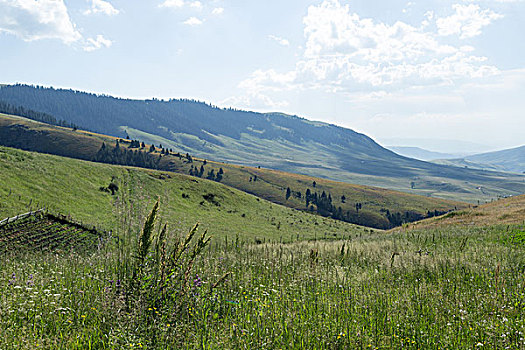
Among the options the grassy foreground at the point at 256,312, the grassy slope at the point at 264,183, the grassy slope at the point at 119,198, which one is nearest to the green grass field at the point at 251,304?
the grassy foreground at the point at 256,312

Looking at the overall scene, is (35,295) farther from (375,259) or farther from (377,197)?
(377,197)

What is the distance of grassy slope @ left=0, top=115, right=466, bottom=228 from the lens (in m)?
158

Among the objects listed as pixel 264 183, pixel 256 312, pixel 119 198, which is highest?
pixel 256 312

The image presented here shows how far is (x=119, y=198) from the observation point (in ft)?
67.4

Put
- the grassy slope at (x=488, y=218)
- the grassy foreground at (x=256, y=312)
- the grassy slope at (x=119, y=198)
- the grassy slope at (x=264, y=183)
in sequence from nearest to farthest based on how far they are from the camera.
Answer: the grassy foreground at (x=256, y=312) < the grassy slope at (x=488, y=218) < the grassy slope at (x=119, y=198) < the grassy slope at (x=264, y=183)

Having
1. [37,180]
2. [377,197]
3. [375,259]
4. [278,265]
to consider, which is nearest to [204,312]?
[278,265]

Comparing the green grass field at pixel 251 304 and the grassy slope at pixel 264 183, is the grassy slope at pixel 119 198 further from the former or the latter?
the grassy slope at pixel 264 183

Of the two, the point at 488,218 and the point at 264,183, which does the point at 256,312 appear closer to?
the point at 488,218

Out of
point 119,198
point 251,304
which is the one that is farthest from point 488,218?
point 251,304

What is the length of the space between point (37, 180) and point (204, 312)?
142ft

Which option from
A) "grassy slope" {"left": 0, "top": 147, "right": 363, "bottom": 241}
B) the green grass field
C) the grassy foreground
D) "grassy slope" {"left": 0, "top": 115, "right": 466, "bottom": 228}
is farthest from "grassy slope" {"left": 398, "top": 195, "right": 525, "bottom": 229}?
"grassy slope" {"left": 0, "top": 115, "right": 466, "bottom": 228}

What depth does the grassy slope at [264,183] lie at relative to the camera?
158m

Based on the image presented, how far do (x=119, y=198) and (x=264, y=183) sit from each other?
15469 cm

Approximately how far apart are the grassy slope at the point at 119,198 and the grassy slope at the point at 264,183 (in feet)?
239
